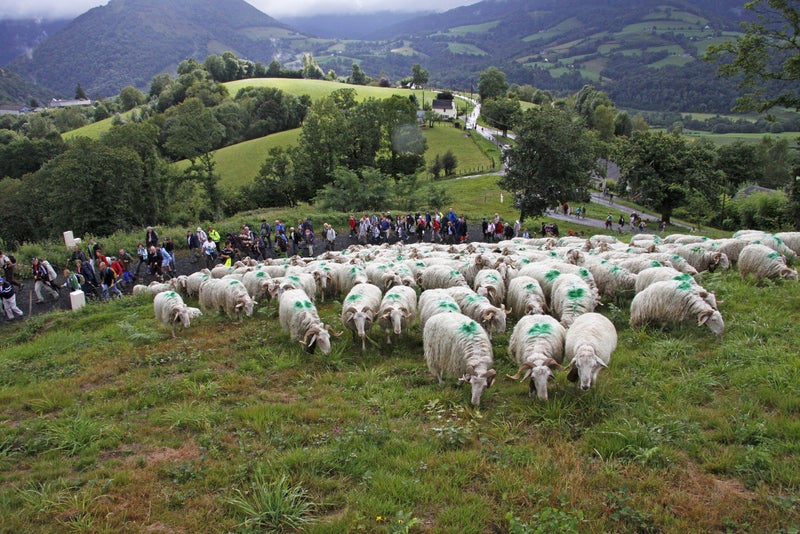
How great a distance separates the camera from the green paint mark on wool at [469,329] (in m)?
8.45

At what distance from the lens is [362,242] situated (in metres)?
27.7

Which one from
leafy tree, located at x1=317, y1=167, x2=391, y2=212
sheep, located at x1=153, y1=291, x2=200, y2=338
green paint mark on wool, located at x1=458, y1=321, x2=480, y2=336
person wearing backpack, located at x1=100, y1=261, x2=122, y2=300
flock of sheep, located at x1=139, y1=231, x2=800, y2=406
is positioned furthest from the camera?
leafy tree, located at x1=317, y1=167, x2=391, y2=212

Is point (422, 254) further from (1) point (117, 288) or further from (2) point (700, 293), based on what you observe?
(1) point (117, 288)

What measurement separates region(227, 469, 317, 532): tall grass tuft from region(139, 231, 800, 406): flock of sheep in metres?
3.43

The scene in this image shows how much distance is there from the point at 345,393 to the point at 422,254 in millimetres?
10209

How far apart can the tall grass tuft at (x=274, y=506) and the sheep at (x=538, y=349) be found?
12.1 feet

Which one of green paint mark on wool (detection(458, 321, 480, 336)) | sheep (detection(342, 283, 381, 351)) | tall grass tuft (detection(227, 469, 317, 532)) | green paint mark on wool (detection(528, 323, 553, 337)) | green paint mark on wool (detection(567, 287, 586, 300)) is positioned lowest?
sheep (detection(342, 283, 381, 351))

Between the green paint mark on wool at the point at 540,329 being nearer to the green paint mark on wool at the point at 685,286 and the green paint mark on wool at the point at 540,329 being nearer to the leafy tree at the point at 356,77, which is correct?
the green paint mark on wool at the point at 685,286

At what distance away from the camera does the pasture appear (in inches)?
205

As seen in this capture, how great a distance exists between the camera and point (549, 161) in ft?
115

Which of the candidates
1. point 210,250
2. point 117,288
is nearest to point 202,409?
point 117,288

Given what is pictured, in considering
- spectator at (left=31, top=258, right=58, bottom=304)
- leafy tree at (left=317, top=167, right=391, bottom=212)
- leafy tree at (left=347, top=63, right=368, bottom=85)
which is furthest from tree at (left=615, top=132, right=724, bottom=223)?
leafy tree at (left=347, top=63, right=368, bottom=85)

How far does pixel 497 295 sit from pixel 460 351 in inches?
176

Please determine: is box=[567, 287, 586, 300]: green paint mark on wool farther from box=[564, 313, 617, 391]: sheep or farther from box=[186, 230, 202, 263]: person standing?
box=[186, 230, 202, 263]: person standing
